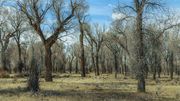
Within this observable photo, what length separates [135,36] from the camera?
2755 cm

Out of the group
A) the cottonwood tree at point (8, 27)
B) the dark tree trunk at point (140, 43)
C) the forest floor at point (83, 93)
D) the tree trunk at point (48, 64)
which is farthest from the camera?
the cottonwood tree at point (8, 27)

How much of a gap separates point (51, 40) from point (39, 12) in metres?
3.07

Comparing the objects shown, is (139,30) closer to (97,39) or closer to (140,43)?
(140,43)


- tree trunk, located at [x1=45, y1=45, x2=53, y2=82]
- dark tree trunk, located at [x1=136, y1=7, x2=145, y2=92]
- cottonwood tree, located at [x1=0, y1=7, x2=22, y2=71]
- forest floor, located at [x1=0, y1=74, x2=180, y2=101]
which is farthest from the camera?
cottonwood tree, located at [x1=0, y1=7, x2=22, y2=71]

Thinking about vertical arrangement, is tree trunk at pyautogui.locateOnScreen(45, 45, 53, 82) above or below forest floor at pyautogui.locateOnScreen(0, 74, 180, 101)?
above

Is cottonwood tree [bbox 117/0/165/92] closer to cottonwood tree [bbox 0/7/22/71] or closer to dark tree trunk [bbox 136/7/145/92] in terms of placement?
dark tree trunk [bbox 136/7/145/92]

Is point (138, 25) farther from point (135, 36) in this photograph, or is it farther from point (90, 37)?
point (90, 37)

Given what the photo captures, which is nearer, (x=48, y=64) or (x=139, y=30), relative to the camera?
(x=139, y=30)

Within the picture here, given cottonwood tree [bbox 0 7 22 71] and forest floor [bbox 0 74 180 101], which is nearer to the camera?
forest floor [bbox 0 74 180 101]

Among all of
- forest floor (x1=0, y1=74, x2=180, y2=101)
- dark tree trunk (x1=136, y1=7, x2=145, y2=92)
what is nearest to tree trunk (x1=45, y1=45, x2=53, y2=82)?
forest floor (x1=0, y1=74, x2=180, y2=101)

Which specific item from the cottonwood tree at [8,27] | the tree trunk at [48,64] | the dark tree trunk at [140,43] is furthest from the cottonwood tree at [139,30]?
the cottonwood tree at [8,27]

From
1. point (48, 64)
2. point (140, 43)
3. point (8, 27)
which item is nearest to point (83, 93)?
point (140, 43)

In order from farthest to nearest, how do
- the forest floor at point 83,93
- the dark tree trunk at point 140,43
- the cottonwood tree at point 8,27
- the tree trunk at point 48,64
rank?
the cottonwood tree at point 8,27, the tree trunk at point 48,64, the dark tree trunk at point 140,43, the forest floor at point 83,93

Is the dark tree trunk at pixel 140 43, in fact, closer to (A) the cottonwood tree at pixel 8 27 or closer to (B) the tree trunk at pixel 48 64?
(B) the tree trunk at pixel 48 64
